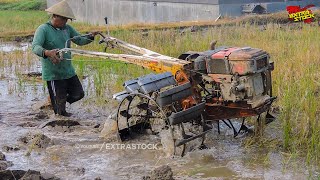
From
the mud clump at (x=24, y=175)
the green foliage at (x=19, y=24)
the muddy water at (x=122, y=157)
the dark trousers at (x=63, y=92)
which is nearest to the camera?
the mud clump at (x=24, y=175)

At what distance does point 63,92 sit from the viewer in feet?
23.6

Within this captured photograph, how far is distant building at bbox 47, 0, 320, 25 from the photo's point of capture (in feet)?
63.7

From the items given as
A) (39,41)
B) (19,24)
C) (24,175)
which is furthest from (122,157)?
(19,24)

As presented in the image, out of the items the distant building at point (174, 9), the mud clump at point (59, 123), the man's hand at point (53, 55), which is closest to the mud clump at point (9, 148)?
the mud clump at point (59, 123)

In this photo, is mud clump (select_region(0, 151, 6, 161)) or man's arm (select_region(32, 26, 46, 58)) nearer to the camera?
mud clump (select_region(0, 151, 6, 161))

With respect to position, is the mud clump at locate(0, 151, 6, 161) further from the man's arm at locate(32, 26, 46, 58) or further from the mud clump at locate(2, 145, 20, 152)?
the man's arm at locate(32, 26, 46, 58)

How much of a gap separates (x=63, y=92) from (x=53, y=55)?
73cm

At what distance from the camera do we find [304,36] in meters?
12.6

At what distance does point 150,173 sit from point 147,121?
127 cm

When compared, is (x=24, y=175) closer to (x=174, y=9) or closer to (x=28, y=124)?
(x=28, y=124)

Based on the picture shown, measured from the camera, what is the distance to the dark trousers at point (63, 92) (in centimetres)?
714

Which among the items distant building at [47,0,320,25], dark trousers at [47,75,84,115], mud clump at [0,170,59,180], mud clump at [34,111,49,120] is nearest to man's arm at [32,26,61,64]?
dark trousers at [47,75,84,115]

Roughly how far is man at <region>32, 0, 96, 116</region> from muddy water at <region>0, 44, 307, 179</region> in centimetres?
38

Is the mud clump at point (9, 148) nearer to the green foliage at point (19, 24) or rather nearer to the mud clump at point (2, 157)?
the mud clump at point (2, 157)
